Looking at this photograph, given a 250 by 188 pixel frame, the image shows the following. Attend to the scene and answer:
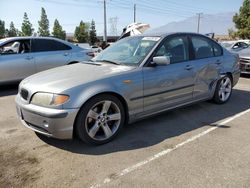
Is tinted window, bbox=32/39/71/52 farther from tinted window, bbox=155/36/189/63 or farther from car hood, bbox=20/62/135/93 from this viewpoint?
tinted window, bbox=155/36/189/63

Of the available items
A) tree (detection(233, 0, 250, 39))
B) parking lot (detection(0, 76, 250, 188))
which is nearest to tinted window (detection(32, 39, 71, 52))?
parking lot (detection(0, 76, 250, 188))

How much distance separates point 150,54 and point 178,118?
1.35 metres

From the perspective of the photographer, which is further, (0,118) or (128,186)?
(0,118)

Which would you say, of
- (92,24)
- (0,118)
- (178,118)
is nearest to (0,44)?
(0,118)

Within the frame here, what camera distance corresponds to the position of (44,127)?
3430 millimetres

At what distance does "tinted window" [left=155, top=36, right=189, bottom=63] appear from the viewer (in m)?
4.45

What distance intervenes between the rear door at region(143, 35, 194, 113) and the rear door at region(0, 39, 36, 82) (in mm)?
4310

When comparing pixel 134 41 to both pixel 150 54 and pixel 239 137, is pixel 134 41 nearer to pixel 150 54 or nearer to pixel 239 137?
pixel 150 54

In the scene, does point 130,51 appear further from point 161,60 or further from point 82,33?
point 82,33

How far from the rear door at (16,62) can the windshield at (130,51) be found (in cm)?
322

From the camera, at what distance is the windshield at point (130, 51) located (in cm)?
428

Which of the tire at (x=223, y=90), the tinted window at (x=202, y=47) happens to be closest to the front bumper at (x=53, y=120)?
the tinted window at (x=202, y=47)

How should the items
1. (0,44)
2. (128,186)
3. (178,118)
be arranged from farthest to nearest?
(0,44) < (178,118) < (128,186)

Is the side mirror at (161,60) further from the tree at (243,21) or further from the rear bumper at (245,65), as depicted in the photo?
the tree at (243,21)
